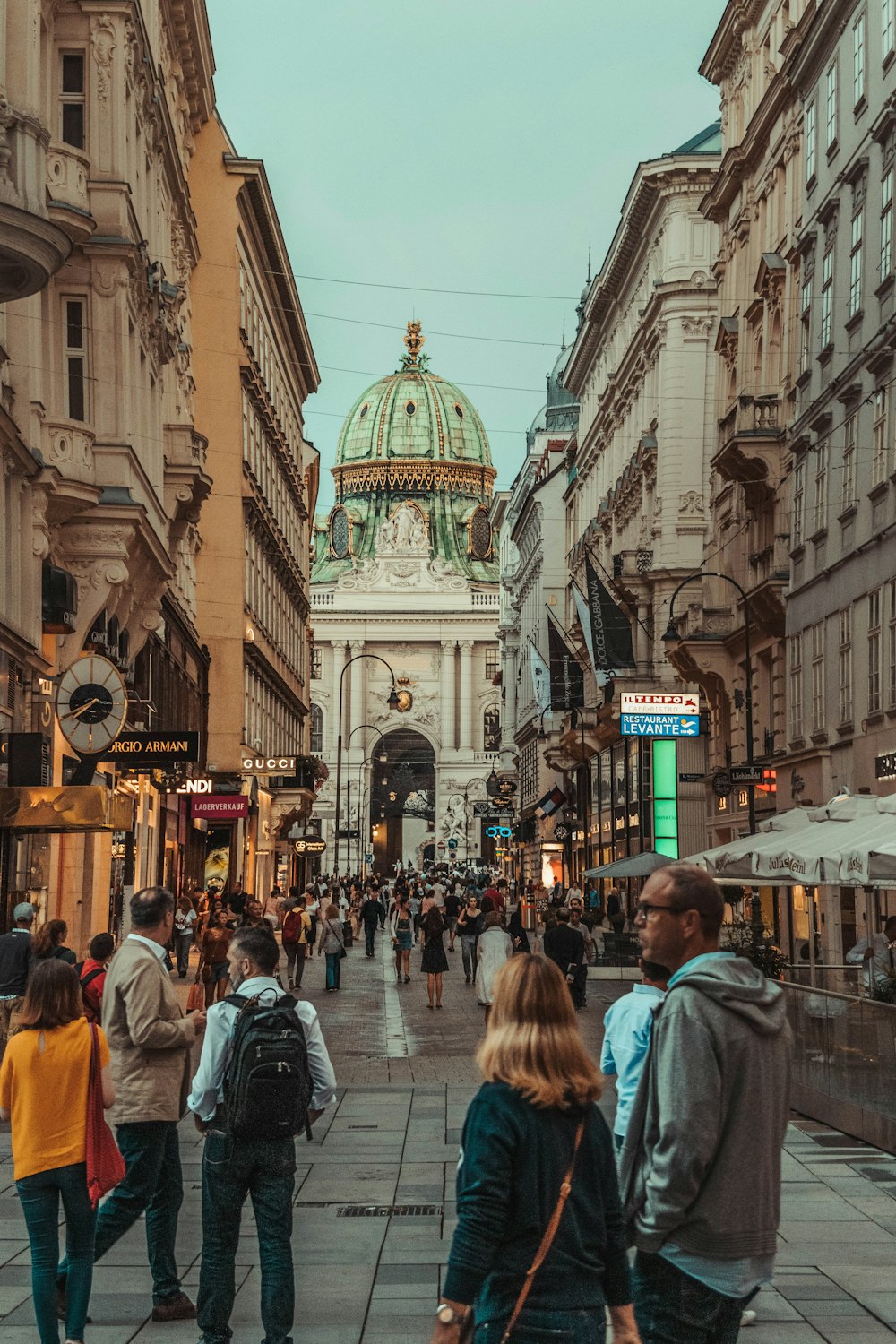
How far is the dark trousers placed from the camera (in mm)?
8242

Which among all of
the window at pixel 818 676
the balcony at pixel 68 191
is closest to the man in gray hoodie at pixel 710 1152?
the balcony at pixel 68 191

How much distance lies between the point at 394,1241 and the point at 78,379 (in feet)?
59.0

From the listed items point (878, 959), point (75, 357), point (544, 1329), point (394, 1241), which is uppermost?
point (75, 357)

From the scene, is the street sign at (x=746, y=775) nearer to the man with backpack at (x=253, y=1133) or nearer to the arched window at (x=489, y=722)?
the man with backpack at (x=253, y=1133)

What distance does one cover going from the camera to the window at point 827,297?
32.6m

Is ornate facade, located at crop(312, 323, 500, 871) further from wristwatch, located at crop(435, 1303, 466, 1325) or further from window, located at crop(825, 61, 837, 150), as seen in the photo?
wristwatch, located at crop(435, 1303, 466, 1325)

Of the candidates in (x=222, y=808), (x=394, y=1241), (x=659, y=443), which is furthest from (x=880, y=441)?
(x=394, y=1241)

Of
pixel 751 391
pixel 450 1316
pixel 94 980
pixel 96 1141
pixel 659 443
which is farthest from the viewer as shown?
pixel 659 443

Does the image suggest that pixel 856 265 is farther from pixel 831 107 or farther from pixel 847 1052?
pixel 847 1052

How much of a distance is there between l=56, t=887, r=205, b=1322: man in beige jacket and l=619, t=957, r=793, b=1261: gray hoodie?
13.1ft

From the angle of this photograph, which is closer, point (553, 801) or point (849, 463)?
point (849, 463)

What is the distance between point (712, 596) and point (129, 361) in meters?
20.5

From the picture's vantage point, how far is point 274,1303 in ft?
23.5

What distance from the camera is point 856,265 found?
101ft
